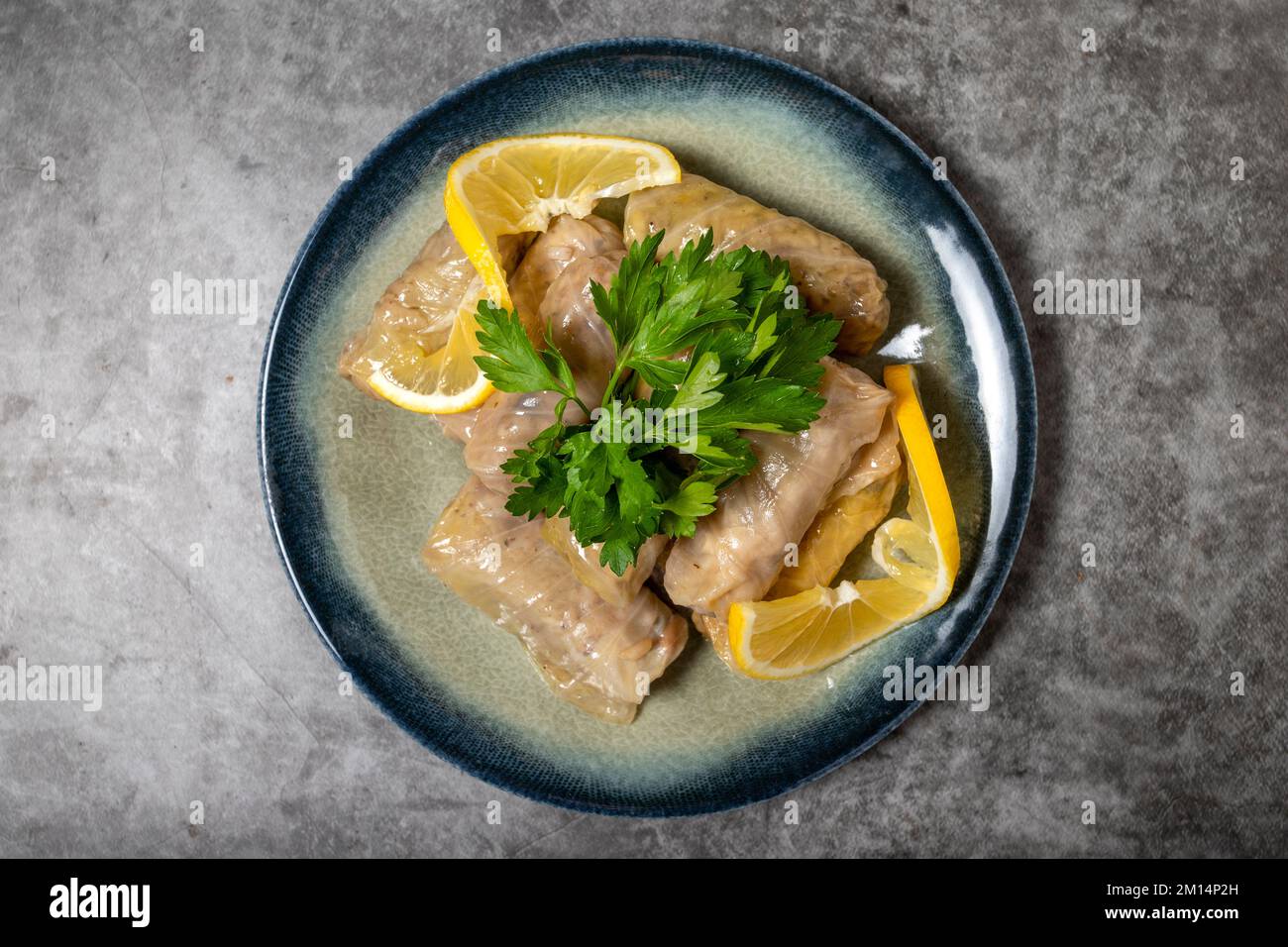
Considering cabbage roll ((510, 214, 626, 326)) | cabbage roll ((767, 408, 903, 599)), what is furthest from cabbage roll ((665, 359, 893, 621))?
cabbage roll ((510, 214, 626, 326))

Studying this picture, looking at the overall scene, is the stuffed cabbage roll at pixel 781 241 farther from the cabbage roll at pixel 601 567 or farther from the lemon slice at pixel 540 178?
the cabbage roll at pixel 601 567

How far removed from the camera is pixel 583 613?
8.55 feet

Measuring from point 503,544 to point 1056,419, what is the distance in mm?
1761

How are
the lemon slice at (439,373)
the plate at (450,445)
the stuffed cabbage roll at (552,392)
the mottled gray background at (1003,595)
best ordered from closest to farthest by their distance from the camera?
the stuffed cabbage roll at (552,392)
the lemon slice at (439,373)
the plate at (450,445)
the mottled gray background at (1003,595)

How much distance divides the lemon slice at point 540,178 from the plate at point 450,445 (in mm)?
232

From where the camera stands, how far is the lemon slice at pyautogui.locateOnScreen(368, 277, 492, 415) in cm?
252

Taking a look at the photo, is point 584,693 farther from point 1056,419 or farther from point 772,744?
point 1056,419

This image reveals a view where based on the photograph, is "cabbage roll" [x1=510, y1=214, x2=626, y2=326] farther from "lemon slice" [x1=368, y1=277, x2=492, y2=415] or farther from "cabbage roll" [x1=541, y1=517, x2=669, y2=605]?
"cabbage roll" [x1=541, y1=517, x2=669, y2=605]

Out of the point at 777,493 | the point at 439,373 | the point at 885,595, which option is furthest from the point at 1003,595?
the point at 439,373

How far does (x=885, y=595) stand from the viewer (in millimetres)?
2582

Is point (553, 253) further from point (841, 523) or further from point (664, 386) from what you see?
point (841, 523)

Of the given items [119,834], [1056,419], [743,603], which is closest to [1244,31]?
[1056,419]

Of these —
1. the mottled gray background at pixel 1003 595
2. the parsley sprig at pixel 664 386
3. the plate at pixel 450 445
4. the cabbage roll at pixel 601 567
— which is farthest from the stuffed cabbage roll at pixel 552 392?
the mottled gray background at pixel 1003 595

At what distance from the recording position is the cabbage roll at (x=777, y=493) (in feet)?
7.96
